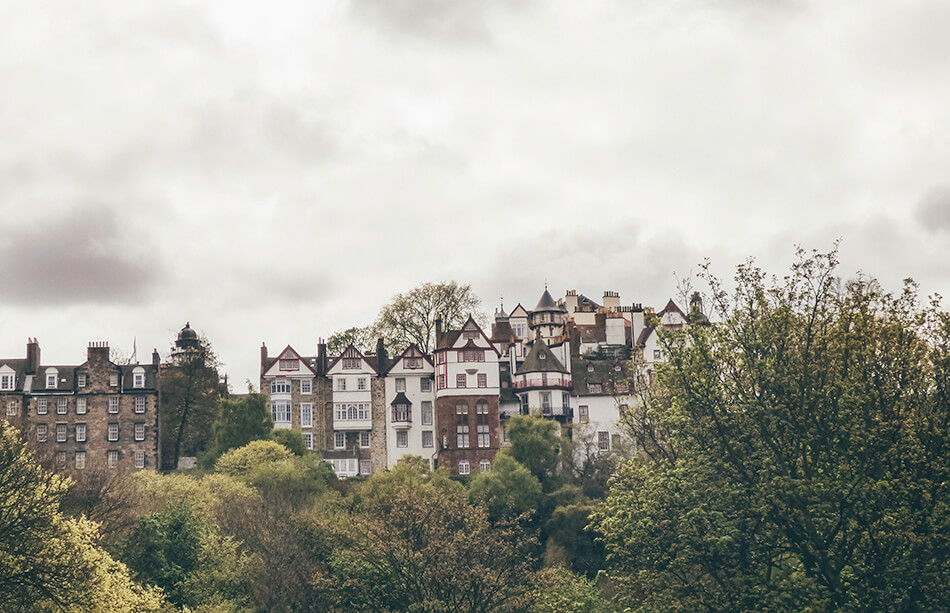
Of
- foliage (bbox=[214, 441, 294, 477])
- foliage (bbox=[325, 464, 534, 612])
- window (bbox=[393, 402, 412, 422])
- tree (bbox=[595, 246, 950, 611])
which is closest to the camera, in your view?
tree (bbox=[595, 246, 950, 611])

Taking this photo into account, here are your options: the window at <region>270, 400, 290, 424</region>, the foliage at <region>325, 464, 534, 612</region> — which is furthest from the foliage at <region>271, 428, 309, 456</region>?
the foliage at <region>325, 464, 534, 612</region>

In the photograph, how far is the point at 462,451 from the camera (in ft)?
362

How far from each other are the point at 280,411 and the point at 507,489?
104 ft

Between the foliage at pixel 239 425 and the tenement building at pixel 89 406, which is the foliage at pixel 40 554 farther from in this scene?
the tenement building at pixel 89 406

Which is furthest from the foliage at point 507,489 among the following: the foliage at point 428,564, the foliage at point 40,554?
the foliage at point 40,554

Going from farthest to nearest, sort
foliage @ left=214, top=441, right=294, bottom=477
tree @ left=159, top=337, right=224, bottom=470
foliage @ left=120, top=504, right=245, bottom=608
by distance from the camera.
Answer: tree @ left=159, top=337, right=224, bottom=470 < foliage @ left=214, top=441, right=294, bottom=477 < foliage @ left=120, top=504, right=245, bottom=608

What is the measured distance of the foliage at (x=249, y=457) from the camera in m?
91.6

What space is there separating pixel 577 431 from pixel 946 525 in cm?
7525

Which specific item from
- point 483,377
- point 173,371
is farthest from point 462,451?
point 173,371

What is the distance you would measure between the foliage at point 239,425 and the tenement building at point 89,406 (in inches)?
487

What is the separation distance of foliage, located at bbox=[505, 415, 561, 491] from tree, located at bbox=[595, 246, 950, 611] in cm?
5891

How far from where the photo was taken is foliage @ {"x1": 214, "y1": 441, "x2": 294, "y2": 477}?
91.6 metres

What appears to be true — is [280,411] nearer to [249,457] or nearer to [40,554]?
[249,457]

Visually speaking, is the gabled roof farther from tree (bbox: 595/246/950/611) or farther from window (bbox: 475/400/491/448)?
tree (bbox: 595/246/950/611)
